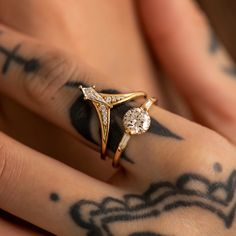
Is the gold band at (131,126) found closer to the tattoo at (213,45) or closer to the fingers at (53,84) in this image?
the fingers at (53,84)

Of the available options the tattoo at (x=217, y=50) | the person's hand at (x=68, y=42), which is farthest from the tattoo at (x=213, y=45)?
the person's hand at (x=68, y=42)

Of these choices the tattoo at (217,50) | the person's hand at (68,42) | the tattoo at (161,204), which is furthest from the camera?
the tattoo at (217,50)

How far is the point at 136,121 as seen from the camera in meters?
0.54

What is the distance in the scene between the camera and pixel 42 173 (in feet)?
1.80

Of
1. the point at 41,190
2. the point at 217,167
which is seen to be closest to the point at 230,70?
the point at 217,167

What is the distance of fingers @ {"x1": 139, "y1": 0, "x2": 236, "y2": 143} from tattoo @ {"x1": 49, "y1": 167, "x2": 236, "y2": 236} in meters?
0.16

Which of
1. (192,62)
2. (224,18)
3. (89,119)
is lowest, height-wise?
(89,119)

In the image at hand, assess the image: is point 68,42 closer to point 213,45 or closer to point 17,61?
point 17,61

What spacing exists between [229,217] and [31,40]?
0.33m

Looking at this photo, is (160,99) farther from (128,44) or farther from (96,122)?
(96,122)

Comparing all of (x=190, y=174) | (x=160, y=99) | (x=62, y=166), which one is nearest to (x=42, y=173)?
(x=62, y=166)

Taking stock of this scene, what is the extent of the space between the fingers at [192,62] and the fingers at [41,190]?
227mm

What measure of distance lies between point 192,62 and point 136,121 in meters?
0.21

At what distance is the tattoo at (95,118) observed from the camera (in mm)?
556
